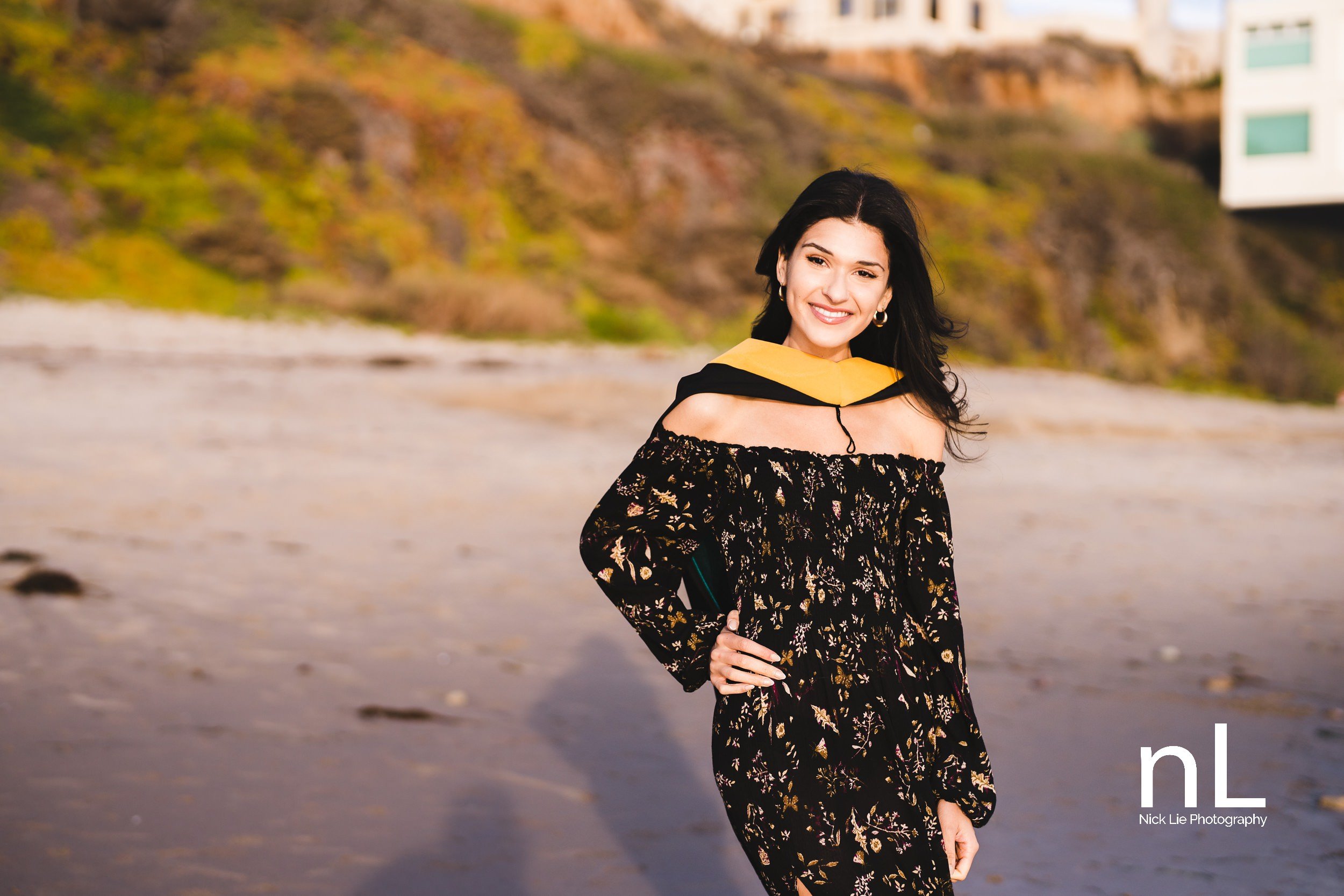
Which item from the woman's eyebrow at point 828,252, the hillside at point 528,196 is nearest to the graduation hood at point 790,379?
the woman's eyebrow at point 828,252

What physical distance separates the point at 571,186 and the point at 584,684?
684 inches

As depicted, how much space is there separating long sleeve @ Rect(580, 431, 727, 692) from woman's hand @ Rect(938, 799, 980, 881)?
406 millimetres

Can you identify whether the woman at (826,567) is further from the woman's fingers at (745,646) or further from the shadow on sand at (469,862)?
the shadow on sand at (469,862)

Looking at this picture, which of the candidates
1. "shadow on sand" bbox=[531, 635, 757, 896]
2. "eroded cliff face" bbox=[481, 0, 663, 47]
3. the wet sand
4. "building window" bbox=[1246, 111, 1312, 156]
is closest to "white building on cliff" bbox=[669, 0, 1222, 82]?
"eroded cliff face" bbox=[481, 0, 663, 47]

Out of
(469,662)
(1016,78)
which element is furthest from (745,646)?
(1016,78)

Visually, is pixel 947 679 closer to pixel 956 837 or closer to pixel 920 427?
pixel 956 837

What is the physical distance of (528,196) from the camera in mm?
20734

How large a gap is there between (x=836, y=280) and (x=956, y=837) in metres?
0.85

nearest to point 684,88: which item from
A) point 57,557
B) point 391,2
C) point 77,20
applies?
point 391,2

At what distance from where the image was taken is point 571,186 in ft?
70.9

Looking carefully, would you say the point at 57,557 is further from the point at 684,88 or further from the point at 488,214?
the point at 684,88

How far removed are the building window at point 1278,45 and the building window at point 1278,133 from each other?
1377 mm

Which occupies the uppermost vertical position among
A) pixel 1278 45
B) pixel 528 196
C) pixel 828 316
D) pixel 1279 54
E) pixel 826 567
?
pixel 1278 45

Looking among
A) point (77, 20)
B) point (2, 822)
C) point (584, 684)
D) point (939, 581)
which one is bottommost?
point (584, 684)
